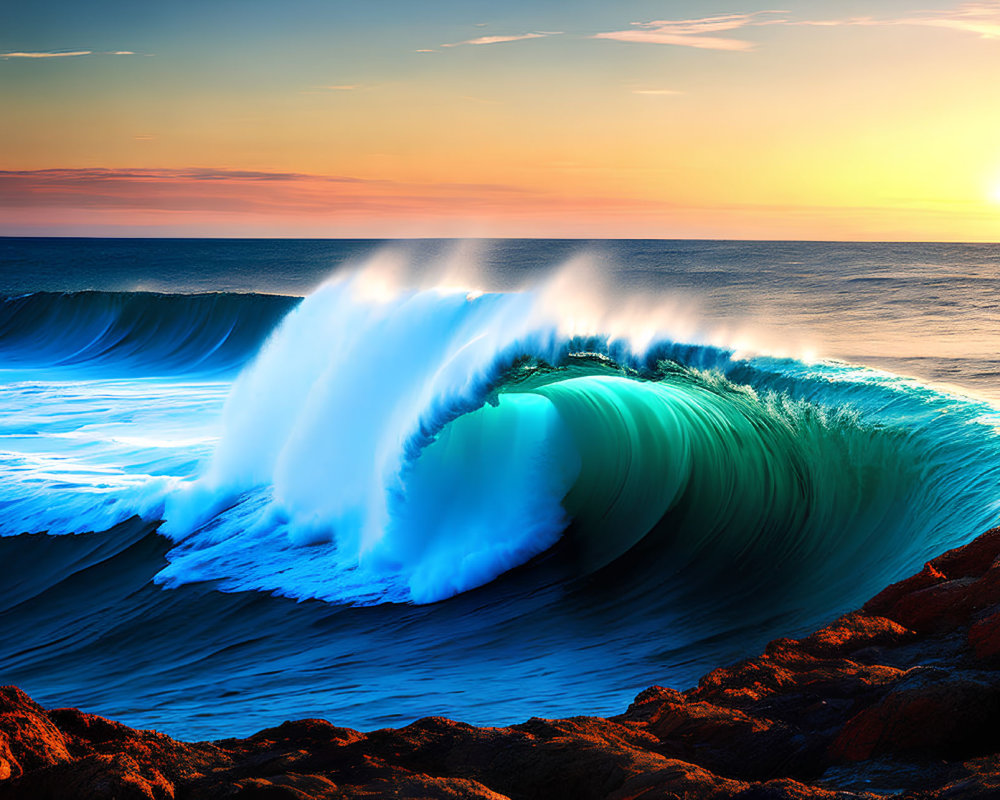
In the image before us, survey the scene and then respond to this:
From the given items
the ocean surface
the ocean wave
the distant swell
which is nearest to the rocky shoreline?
the ocean surface

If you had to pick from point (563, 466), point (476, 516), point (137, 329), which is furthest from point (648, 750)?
point (137, 329)

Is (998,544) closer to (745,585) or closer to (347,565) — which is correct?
(745,585)

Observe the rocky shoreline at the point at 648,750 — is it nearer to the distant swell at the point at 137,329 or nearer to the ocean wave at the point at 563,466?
the ocean wave at the point at 563,466

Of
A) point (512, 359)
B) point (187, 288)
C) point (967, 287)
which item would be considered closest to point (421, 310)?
point (512, 359)

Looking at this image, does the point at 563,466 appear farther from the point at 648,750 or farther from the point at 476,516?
the point at 648,750

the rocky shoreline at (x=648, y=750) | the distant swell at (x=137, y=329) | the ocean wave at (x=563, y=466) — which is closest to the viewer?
the rocky shoreline at (x=648, y=750)

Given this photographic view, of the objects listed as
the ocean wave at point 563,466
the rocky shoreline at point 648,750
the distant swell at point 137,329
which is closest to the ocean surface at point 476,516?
the ocean wave at point 563,466
